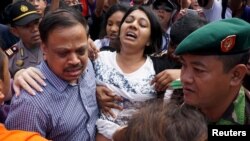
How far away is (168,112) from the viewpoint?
1.13 m

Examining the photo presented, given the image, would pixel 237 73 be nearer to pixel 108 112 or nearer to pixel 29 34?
pixel 108 112

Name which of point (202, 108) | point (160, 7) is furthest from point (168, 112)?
point (160, 7)

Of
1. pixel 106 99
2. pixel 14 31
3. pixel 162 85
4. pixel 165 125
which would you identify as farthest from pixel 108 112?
pixel 14 31

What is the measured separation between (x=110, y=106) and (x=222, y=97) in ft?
2.38

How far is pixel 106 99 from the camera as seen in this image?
1983mm

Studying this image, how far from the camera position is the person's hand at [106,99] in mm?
1989

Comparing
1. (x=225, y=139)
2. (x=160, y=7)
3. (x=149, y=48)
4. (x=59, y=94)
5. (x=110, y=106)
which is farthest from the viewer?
(x=160, y=7)

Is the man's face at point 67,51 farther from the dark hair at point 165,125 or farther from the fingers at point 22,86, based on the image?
the dark hair at point 165,125

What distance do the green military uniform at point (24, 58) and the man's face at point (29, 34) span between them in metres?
0.05

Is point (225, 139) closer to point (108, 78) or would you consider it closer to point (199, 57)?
point (199, 57)

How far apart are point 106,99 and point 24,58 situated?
45.3 inches

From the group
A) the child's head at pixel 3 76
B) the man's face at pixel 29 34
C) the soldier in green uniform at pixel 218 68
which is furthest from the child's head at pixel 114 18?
the soldier in green uniform at pixel 218 68

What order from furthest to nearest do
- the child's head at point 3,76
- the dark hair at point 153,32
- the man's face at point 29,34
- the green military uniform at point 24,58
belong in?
the man's face at point 29,34, the green military uniform at point 24,58, the dark hair at point 153,32, the child's head at point 3,76

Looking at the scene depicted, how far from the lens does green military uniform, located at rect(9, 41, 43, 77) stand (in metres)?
2.78
